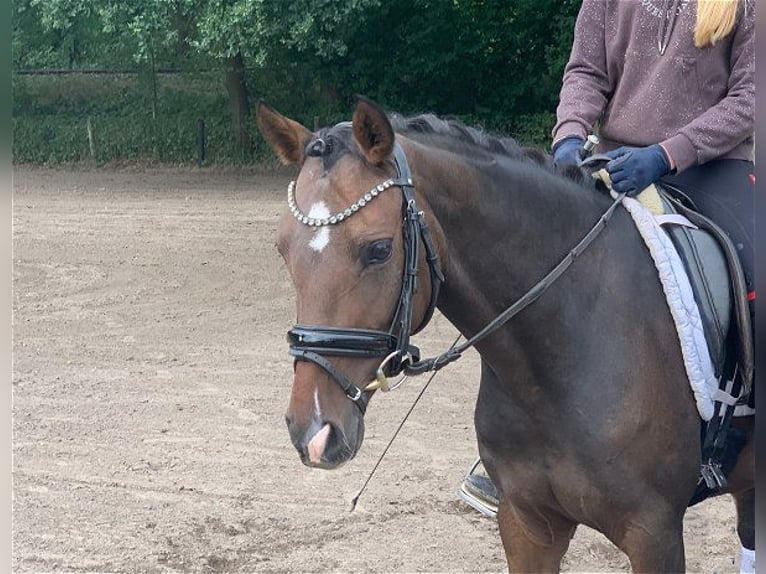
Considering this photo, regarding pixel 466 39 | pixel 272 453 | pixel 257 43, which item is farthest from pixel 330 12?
pixel 272 453

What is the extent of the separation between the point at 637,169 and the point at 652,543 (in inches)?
44.4

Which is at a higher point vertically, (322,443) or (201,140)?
(322,443)

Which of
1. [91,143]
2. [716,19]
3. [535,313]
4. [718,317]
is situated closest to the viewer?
[535,313]

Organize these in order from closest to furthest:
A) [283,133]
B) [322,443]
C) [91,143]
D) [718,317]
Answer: [322,443], [283,133], [718,317], [91,143]

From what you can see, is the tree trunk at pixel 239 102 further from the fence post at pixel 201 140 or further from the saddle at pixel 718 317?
the saddle at pixel 718 317

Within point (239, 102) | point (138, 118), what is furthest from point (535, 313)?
point (138, 118)

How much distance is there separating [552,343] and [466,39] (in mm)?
18888

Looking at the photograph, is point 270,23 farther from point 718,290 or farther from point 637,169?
point 718,290

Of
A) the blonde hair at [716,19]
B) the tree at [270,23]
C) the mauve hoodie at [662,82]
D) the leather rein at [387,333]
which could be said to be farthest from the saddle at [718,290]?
the tree at [270,23]

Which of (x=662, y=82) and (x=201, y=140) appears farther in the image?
(x=201, y=140)

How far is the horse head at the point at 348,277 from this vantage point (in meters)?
2.51

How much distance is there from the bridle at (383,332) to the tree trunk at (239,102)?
1826cm

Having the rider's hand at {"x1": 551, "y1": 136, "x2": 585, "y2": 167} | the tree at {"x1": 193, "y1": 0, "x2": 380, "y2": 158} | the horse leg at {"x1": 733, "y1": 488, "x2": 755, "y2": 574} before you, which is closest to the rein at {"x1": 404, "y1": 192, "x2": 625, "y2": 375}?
the rider's hand at {"x1": 551, "y1": 136, "x2": 585, "y2": 167}

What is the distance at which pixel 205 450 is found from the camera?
601 cm
